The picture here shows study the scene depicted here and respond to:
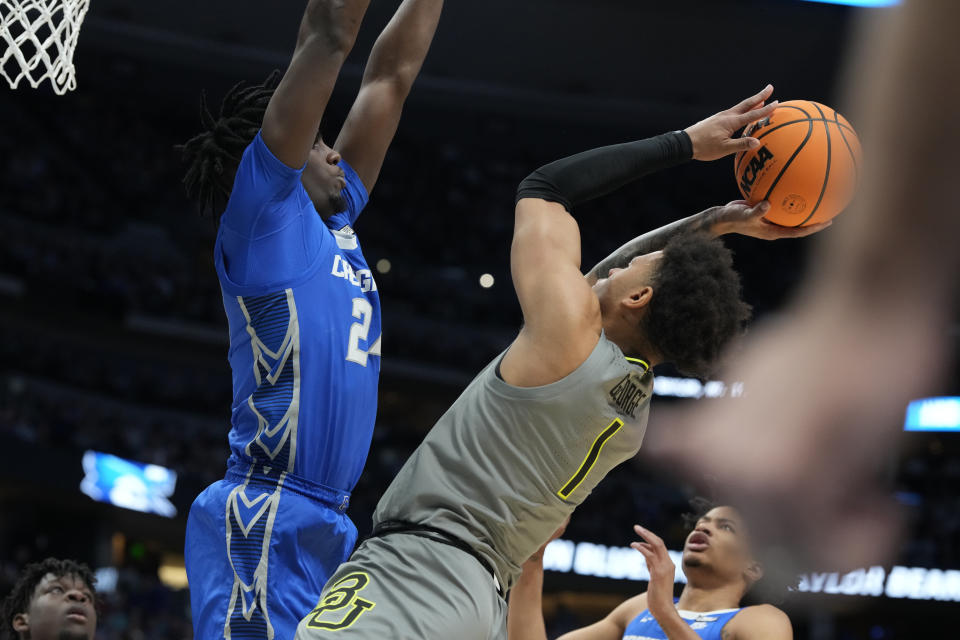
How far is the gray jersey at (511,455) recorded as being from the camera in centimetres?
233

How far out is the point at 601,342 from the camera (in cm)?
238

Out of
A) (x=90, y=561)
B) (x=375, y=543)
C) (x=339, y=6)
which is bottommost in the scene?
(x=90, y=561)

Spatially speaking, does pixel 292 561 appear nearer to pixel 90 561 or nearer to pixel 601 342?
pixel 601 342

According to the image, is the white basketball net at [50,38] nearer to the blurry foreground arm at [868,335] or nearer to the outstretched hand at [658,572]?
the outstretched hand at [658,572]

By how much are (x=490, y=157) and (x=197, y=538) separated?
1973cm

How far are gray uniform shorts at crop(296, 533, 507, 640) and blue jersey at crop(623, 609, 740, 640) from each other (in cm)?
172

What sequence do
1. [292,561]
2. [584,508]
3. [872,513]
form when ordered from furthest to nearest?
[584,508] < [872,513] < [292,561]

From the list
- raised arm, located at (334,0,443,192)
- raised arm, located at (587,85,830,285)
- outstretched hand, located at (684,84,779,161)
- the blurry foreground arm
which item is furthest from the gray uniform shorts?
the blurry foreground arm

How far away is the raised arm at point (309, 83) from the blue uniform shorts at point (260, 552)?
2.70 ft

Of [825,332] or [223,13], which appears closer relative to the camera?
[825,332]

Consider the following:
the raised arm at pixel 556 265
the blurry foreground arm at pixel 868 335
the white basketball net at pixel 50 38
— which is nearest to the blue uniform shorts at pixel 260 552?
the raised arm at pixel 556 265

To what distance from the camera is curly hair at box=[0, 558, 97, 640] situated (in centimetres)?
415

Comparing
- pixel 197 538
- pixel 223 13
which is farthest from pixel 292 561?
pixel 223 13

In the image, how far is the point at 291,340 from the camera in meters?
2.70
